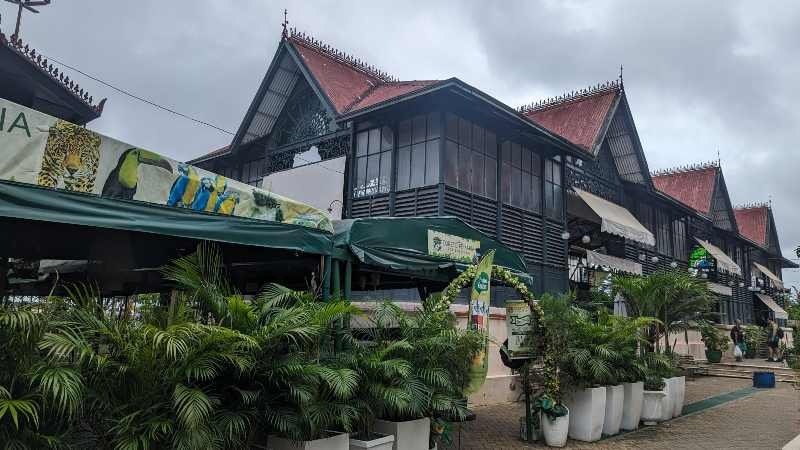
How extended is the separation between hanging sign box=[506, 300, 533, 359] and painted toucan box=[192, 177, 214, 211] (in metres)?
4.97

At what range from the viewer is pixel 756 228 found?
130 feet

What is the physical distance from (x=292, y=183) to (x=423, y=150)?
14.4ft

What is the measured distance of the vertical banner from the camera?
22.9ft

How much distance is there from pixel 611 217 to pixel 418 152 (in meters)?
7.83

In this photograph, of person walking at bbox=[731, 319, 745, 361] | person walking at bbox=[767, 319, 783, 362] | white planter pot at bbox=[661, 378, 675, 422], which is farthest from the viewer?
person walking at bbox=[767, 319, 783, 362]

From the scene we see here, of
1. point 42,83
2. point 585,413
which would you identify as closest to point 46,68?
point 42,83

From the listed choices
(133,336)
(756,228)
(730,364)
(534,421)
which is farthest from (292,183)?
(756,228)

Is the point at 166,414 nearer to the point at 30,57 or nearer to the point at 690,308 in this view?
the point at 30,57

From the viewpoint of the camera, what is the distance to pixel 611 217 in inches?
703

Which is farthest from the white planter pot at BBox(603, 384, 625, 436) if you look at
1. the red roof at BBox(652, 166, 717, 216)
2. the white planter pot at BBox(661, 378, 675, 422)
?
the red roof at BBox(652, 166, 717, 216)

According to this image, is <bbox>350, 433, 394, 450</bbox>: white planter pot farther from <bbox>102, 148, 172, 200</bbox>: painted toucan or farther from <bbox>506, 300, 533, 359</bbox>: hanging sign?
<bbox>506, 300, 533, 359</bbox>: hanging sign

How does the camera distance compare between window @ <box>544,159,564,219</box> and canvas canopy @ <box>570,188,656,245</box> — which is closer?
window @ <box>544,159,564,219</box>

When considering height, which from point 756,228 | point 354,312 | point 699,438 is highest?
point 756,228

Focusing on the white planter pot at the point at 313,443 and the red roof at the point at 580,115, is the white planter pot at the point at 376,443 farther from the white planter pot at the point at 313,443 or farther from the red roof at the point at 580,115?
the red roof at the point at 580,115
